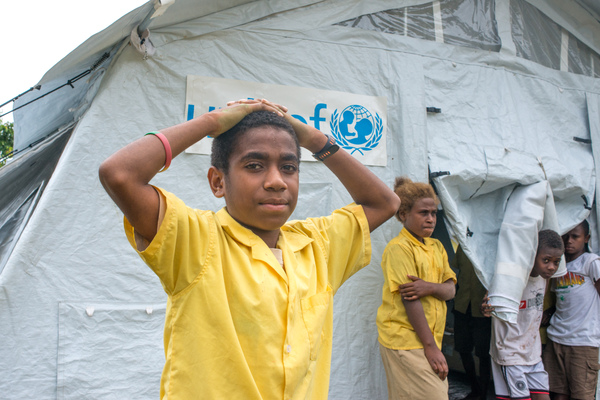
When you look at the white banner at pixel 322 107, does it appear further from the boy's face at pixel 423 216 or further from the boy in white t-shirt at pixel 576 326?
the boy in white t-shirt at pixel 576 326

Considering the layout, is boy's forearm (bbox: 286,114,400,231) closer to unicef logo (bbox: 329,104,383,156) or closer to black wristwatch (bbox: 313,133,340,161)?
black wristwatch (bbox: 313,133,340,161)

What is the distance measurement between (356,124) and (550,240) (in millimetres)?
1618

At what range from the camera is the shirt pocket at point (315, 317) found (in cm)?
128

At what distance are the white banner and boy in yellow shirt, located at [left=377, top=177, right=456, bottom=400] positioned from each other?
0.40 meters

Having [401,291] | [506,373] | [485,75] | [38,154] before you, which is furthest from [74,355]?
[485,75]

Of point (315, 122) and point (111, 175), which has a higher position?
point (315, 122)

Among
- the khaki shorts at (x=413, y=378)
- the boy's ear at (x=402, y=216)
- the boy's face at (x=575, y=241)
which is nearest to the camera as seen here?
the khaki shorts at (x=413, y=378)

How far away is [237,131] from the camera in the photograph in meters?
1.38

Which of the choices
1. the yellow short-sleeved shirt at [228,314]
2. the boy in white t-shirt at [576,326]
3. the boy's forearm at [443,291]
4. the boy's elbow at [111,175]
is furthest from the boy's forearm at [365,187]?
the boy in white t-shirt at [576,326]

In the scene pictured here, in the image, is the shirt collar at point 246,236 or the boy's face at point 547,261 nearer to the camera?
the shirt collar at point 246,236

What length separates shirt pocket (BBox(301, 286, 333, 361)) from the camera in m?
1.28

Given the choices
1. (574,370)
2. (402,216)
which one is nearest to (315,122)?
(402,216)

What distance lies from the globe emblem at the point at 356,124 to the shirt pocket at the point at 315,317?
1.87 metres

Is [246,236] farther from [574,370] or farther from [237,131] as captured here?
[574,370]
